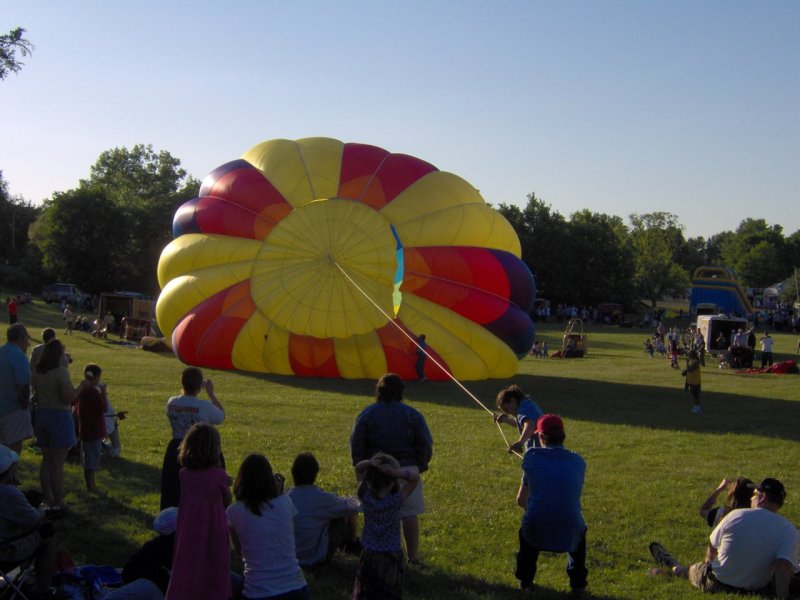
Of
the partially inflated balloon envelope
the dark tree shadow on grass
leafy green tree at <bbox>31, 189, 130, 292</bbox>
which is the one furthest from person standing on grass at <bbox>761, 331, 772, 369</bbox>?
leafy green tree at <bbox>31, 189, 130, 292</bbox>

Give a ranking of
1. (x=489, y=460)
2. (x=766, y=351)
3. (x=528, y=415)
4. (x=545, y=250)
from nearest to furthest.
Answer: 1. (x=528, y=415)
2. (x=489, y=460)
3. (x=766, y=351)
4. (x=545, y=250)

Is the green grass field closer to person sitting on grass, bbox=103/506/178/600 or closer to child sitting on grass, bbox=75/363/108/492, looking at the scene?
child sitting on grass, bbox=75/363/108/492

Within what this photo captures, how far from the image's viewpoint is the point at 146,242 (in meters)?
50.5

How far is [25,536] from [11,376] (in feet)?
7.97

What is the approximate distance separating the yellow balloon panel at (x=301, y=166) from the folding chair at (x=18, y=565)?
11.9 meters

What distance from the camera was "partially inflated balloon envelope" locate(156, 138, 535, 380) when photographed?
1552 cm

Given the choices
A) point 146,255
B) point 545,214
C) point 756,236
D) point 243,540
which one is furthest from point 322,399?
point 756,236

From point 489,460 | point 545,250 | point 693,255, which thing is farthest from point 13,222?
point 693,255

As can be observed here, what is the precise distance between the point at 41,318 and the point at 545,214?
34.2 metres

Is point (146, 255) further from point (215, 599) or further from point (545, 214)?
point (215, 599)

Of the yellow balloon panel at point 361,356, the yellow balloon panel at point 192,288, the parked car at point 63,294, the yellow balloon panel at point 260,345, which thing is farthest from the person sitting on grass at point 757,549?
the parked car at point 63,294

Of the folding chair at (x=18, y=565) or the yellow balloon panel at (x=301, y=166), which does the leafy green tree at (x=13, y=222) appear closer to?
the yellow balloon panel at (x=301, y=166)

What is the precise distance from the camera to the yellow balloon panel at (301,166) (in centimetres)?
1609

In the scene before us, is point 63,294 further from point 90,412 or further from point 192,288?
point 90,412
